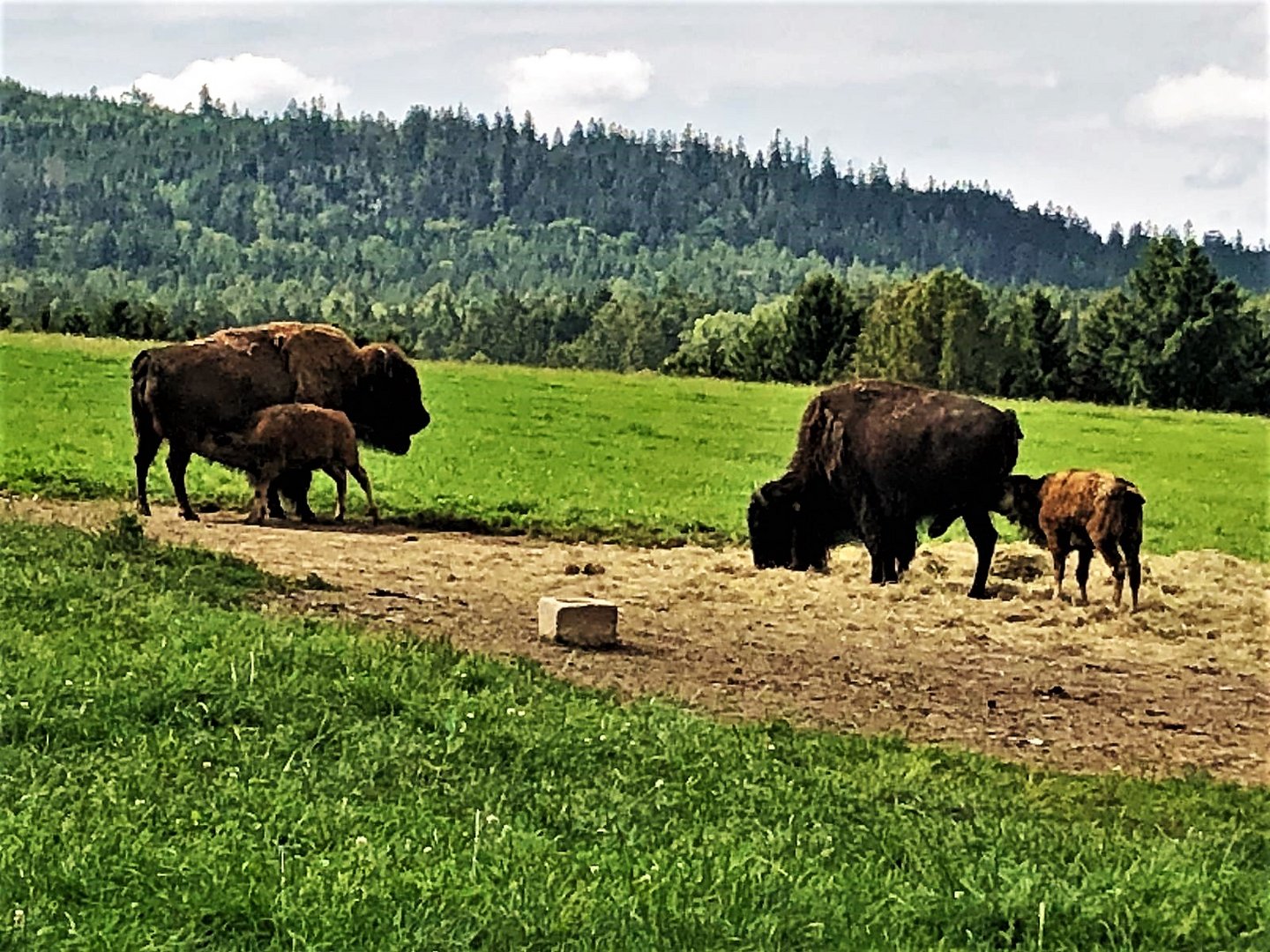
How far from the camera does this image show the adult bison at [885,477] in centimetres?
1409

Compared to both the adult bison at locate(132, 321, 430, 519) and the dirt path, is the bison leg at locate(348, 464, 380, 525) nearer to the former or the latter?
the dirt path

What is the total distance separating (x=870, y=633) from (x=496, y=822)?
5.92 metres

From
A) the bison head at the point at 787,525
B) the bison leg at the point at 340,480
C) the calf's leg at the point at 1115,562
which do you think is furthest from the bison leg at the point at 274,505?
the calf's leg at the point at 1115,562

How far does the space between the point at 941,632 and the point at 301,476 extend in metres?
6.69

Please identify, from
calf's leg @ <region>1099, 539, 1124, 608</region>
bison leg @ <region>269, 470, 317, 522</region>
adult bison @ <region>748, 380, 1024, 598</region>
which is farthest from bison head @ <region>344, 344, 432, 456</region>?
calf's leg @ <region>1099, 539, 1124, 608</region>

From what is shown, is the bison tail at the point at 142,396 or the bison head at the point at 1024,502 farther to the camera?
the bison tail at the point at 142,396

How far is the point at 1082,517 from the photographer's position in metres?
12.9

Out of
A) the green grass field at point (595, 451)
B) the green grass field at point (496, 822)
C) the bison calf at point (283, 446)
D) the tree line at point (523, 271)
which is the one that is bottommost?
the green grass field at point (595, 451)

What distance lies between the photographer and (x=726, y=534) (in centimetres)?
1734

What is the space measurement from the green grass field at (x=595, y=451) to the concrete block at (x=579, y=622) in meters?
6.97

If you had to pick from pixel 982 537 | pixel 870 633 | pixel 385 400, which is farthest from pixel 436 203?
pixel 870 633

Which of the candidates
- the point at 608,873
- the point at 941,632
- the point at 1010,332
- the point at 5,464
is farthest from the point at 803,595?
the point at 1010,332

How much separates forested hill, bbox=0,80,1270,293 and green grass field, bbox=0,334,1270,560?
9.47 feet

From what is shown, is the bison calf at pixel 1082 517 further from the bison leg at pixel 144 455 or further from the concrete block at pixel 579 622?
the bison leg at pixel 144 455
